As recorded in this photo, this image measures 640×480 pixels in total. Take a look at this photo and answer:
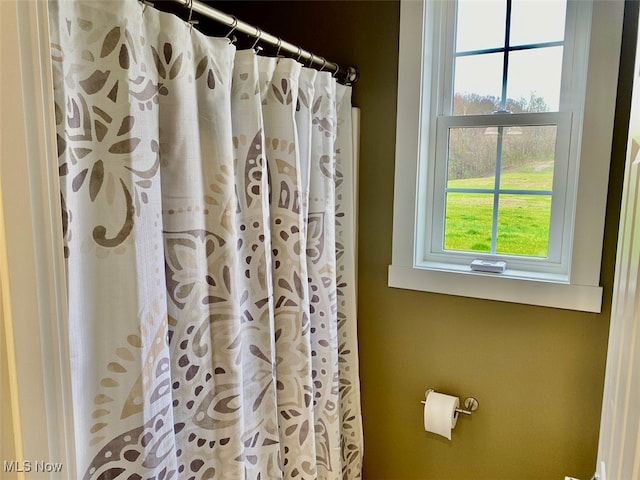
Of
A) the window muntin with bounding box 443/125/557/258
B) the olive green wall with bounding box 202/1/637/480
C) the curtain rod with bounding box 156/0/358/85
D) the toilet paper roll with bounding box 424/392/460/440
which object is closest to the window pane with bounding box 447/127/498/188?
the window muntin with bounding box 443/125/557/258

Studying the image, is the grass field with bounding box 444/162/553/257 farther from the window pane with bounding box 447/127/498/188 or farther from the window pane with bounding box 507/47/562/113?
the window pane with bounding box 507/47/562/113

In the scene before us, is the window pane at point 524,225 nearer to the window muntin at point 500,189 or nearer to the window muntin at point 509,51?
the window muntin at point 500,189

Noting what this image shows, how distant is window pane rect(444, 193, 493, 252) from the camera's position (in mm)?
1584

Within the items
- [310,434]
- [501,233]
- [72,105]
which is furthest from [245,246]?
[501,233]

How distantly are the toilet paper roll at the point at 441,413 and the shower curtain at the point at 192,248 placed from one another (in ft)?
1.10

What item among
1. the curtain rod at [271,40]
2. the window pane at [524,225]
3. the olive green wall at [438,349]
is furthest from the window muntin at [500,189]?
the curtain rod at [271,40]

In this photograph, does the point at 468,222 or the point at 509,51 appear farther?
the point at 468,222

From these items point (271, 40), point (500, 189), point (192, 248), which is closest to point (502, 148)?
point (500, 189)

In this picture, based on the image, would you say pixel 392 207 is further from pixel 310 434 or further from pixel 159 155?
pixel 159 155

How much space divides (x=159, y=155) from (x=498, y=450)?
1.51 meters

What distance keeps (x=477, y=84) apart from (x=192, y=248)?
1.20 meters

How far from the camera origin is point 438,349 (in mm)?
1625

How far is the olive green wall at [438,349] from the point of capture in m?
1.43

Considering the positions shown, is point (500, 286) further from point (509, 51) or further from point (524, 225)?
point (509, 51)
